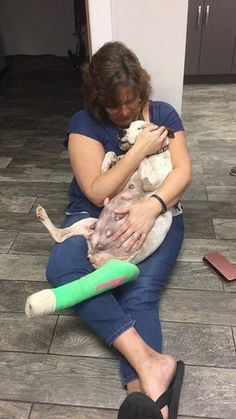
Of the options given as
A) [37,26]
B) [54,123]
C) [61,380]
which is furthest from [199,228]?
[37,26]

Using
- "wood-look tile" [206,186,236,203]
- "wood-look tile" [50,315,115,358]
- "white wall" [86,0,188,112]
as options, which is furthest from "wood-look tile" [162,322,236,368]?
"white wall" [86,0,188,112]

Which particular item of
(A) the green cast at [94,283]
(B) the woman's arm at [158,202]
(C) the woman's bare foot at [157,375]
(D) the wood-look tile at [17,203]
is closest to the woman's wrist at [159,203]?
(B) the woman's arm at [158,202]

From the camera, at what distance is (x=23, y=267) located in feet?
5.62

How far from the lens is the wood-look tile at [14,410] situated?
3.77 feet

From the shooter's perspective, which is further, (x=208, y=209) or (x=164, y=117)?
(x=208, y=209)

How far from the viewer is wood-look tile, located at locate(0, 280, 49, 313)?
1522 mm

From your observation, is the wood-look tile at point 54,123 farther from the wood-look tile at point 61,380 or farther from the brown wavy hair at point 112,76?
the wood-look tile at point 61,380

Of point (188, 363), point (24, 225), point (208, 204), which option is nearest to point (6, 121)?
point (24, 225)

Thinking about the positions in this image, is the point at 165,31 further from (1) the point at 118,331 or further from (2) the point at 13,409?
(2) the point at 13,409

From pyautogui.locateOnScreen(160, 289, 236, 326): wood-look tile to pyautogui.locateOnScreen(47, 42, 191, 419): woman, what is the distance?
125 mm

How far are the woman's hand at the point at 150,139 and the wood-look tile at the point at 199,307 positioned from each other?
572 millimetres

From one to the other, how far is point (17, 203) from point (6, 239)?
1.12 feet

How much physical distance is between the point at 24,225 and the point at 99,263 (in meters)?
0.78

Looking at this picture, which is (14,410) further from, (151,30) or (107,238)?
(151,30)
